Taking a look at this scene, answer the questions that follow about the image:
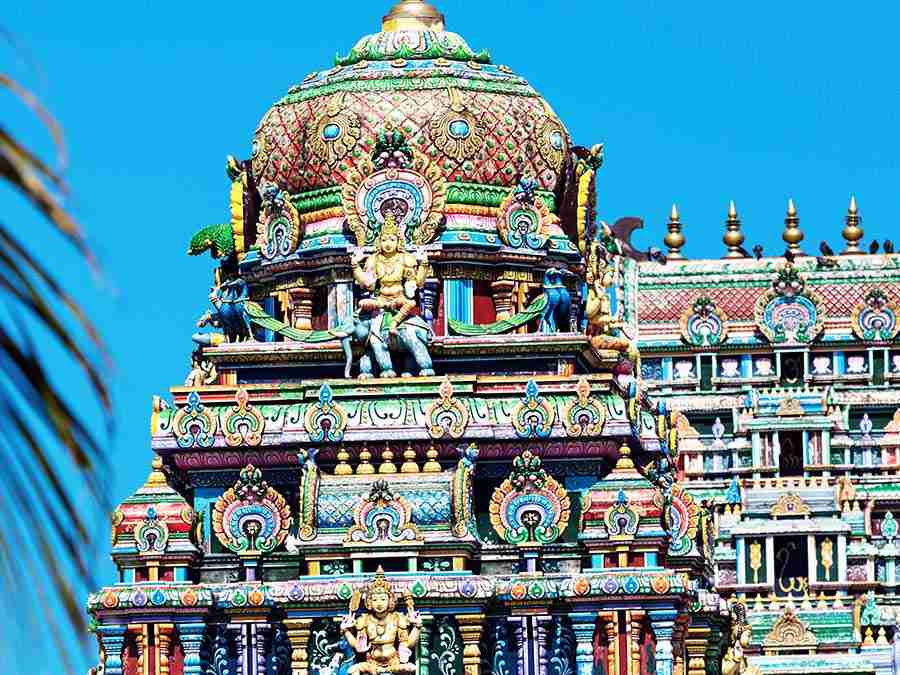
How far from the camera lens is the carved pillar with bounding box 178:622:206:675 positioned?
40.8 m

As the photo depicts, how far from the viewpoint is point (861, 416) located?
280 feet

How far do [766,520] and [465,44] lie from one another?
36427 mm

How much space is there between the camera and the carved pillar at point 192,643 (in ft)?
134

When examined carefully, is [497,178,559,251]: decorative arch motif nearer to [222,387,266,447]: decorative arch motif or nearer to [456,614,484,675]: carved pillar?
[222,387,266,447]: decorative arch motif

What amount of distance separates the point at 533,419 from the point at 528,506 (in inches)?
50.9

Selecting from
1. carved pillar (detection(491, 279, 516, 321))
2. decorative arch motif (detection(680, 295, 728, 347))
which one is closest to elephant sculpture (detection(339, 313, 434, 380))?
carved pillar (detection(491, 279, 516, 321))

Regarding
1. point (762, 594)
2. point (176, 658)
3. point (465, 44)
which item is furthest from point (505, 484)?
point (762, 594)

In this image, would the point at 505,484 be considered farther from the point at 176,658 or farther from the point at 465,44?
the point at 465,44

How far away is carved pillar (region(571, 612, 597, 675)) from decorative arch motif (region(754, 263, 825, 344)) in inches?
1844

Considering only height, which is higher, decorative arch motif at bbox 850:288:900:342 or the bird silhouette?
decorative arch motif at bbox 850:288:900:342

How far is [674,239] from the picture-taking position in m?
90.6

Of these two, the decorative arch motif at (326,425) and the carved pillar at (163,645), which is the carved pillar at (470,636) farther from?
the carved pillar at (163,645)

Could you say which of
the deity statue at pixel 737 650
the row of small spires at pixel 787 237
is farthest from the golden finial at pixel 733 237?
the deity statue at pixel 737 650

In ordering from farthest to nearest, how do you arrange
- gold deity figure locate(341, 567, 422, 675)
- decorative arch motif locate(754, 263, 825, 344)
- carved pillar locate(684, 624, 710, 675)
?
1. decorative arch motif locate(754, 263, 825, 344)
2. carved pillar locate(684, 624, 710, 675)
3. gold deity figure locate(341, 567, 422, 675)
